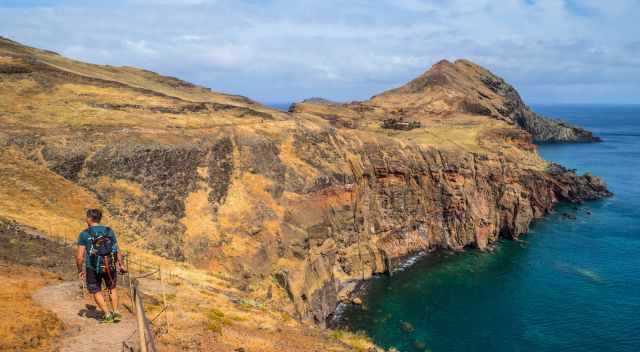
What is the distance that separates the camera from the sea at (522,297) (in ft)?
157

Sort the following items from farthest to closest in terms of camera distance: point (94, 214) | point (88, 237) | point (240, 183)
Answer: point (240, 183)
point (88, 237)
point (94, 214)

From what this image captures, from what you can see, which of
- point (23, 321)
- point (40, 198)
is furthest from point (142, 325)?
point (40, 198)

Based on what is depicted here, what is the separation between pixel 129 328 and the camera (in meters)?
15.5

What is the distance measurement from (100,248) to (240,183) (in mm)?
36406

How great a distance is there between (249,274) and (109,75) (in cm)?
5117

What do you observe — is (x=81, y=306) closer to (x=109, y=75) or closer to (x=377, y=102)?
(x=109, y=75)

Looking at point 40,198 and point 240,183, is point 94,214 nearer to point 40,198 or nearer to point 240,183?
point 40,198

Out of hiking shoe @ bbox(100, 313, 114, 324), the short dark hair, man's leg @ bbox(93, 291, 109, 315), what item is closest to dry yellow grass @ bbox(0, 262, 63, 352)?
hiking shoe @ bbox(100, 313, 114, 324)

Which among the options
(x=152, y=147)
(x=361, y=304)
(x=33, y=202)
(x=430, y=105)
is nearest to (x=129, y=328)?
(x=33, y=202)

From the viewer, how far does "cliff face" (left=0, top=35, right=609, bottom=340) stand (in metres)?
39.6

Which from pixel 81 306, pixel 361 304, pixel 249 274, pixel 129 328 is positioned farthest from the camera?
pixel 361 304

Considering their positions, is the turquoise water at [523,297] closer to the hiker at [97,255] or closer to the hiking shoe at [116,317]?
the hiking shoe at [116,317]

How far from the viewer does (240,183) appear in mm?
50719

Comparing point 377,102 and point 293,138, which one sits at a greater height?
point 377,102
